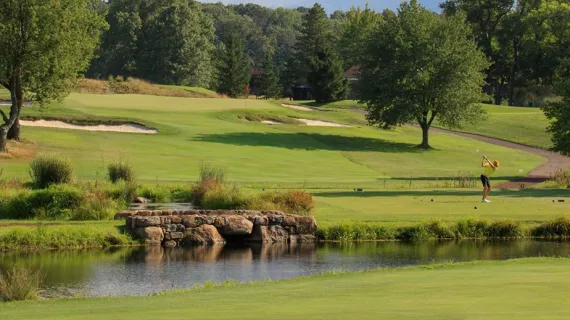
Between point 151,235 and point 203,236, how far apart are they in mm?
1894

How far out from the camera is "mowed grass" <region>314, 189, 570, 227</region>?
112 ft

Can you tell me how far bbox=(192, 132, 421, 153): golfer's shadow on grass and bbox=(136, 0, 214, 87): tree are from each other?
2407 inches

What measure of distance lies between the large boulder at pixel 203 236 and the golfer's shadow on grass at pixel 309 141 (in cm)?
3470

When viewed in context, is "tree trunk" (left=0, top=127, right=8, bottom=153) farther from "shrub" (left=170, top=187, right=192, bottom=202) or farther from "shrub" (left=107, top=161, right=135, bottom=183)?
"shrub" (left=170, top=187, right=192, bottom=202)

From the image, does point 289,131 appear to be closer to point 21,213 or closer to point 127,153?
point 127,153

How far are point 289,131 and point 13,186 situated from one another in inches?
1645

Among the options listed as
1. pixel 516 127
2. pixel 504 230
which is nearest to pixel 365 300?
pixel 504 230

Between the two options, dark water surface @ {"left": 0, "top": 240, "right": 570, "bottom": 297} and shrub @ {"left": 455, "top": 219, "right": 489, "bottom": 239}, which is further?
shrub @ {"left": 455, "top": 219, "right": 489, "bottom": 239}

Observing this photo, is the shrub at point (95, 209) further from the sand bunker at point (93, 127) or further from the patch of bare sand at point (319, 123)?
the patch of bare sand at point (319, 123)

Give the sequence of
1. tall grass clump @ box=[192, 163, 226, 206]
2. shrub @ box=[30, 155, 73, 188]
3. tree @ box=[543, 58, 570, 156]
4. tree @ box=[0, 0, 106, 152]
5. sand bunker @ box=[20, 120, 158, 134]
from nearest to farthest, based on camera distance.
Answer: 1. tall grass clump @ box=[192, 163, 226, 206]
2. shrub @ box=[30, 155, 73, 188]
3. tree @ box=[543, 58, 570, 156]
4. tree @ box=[0, 0, 106, 152]
5. sand bunker @ box=[20, 120, 158, 134]

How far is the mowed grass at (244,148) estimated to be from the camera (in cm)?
5294

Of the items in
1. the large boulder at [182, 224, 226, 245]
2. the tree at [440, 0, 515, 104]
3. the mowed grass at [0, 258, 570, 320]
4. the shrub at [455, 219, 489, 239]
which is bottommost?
the large boulder at [182, 224, 226, 245]

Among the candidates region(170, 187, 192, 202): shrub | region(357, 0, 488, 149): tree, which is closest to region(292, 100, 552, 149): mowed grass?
region(357, 0, 488, 149): tree

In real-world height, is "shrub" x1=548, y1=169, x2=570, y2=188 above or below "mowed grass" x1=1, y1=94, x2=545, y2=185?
above
